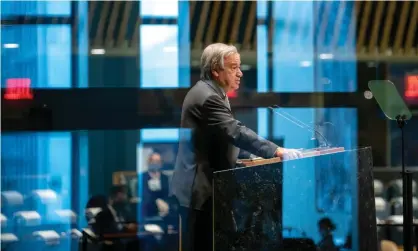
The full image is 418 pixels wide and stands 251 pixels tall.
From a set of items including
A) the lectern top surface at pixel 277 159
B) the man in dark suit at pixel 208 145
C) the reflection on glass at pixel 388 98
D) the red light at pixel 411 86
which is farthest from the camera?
the red light at pixel 411 86

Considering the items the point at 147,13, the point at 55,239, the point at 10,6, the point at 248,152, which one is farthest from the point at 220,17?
the point at 248,152

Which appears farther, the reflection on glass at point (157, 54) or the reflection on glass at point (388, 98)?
the reflection on glass at point (157, 54)

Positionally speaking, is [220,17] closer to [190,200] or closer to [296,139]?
[296,139]

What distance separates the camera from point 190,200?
11.4 feet

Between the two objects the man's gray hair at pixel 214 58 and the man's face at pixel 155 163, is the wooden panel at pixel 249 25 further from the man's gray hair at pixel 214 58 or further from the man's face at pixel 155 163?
the man's gray hair at pixel 214 58

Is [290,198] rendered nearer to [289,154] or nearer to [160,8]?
[289,154]

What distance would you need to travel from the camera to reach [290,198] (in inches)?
125

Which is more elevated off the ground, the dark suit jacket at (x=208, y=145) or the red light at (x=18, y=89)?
the red light at (x=18, y=89)

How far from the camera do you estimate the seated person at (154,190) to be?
5.59 m

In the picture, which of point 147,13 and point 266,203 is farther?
point 147,13

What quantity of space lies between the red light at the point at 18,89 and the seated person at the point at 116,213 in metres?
0.88

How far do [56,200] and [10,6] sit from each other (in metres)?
1.37

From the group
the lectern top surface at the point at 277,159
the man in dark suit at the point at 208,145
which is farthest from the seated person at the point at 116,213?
the lectern top surface at the point at 277,159

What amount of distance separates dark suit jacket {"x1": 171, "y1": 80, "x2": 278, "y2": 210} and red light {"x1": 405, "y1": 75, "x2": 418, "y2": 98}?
2566 millimetres
